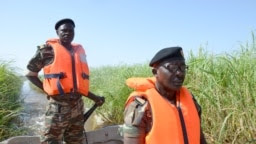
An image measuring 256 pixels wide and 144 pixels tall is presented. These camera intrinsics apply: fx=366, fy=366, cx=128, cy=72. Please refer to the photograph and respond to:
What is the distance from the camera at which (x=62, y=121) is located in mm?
3965

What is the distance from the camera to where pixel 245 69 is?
4.20m

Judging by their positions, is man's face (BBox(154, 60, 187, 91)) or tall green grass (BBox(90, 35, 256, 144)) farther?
tall green grass (BBox(90, 35, 256, 144))

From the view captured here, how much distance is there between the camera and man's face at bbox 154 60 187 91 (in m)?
2.12

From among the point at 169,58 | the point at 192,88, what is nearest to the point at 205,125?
the point at 192,88

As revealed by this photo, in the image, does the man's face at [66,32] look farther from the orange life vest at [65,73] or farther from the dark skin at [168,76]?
the dark skin at [168,76]

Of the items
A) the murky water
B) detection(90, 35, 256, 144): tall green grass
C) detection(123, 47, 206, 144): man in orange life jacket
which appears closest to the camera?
detection(123, 47, 206, 144): man in orange life jacket

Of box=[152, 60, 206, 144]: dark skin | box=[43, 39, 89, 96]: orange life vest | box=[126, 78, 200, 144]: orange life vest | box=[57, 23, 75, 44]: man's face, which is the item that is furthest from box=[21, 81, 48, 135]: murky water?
box=[152, 60, 206, 144]: dark skin

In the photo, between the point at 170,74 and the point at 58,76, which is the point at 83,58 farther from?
the point at 170,74

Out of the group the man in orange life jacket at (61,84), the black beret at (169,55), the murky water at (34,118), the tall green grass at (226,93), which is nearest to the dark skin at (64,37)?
the man in orange life jacket at (61,84)

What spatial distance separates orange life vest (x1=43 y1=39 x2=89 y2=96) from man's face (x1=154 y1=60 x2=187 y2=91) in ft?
6.65

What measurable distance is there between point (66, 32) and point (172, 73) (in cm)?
218

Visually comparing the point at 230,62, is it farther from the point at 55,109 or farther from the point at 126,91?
the point at 126,91

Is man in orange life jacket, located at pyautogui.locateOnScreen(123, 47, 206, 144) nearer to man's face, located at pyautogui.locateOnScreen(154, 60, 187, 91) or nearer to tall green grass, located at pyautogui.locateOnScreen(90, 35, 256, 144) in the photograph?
man's face, located at pyautogui.locateOnScreen(154, 60, 187, 91)

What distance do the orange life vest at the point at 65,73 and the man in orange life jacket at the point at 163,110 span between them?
6.08 feet
